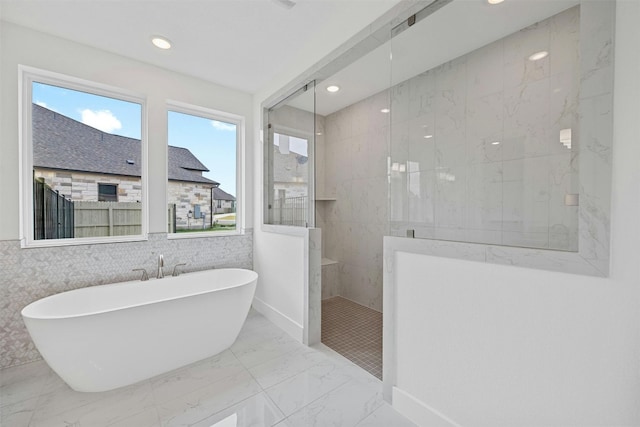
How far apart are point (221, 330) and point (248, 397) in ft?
2.05

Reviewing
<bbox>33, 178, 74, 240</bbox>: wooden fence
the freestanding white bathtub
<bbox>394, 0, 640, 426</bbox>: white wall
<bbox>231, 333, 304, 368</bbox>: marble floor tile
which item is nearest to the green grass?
the freestanding white bathtub

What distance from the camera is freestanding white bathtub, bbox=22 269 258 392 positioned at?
1.67 m

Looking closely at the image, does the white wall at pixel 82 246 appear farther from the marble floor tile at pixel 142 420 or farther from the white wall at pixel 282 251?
the marble floor tile at pixel 142 420

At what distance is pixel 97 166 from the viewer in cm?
260

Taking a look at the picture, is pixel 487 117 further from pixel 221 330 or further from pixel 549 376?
pixel 221 330

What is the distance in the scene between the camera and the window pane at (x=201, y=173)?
3041mm

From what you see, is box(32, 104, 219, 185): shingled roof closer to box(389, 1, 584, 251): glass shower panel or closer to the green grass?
the green grass

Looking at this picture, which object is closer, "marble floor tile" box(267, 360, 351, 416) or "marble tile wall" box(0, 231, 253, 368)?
"marble floor tile" box(267, 360, 351, 416)

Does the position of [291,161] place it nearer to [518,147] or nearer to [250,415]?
[518,147]

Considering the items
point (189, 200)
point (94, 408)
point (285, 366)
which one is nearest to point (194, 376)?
point (94, 408)

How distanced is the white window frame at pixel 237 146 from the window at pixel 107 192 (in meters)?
0.44

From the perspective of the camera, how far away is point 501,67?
74.0 inches

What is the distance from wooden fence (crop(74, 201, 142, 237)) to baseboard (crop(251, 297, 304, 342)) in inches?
62.3

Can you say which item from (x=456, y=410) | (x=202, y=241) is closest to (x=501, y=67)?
(x=456, y=410)
